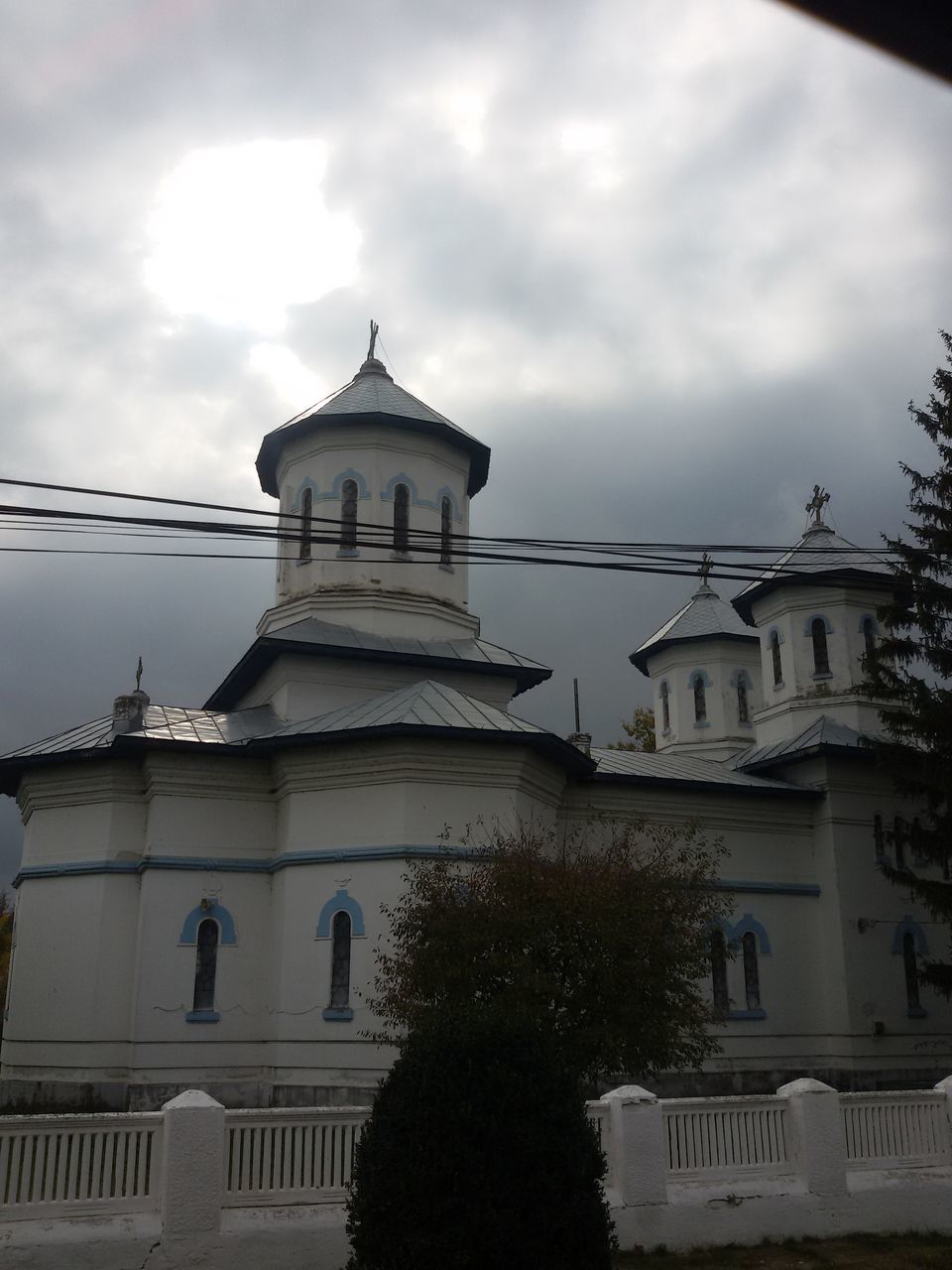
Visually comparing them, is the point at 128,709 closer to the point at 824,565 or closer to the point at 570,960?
the point at 570,960

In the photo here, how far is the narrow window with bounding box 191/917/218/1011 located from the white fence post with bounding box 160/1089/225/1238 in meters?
8.17

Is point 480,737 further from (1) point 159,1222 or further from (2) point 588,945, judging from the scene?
(1) point 159,1222

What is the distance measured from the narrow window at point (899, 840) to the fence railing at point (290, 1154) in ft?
38.7

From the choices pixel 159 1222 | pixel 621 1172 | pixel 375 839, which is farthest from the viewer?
pixel 375 839

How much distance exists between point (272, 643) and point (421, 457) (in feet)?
15.8

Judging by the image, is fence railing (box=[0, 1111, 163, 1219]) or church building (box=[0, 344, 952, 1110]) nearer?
fence railing (box=[0, 1111, 163, 1219])

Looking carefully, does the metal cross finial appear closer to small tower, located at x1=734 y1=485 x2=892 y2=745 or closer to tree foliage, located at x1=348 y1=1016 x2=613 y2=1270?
small tower, located at x1=734 y1=485 x2=892 y2=745

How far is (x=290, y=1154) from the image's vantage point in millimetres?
8508

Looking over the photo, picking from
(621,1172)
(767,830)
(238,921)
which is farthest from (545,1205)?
(767,830)

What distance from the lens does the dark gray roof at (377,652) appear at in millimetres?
18016

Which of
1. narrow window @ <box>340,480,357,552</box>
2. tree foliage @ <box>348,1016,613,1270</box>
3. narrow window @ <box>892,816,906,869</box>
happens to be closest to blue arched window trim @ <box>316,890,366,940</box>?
narrow window @ <box>340,480,357,552</box>

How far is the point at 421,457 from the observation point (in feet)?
67.8

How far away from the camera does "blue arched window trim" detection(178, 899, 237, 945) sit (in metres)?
16.2

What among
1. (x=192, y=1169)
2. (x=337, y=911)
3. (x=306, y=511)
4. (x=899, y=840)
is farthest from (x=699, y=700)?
(x=192, y=1169)
